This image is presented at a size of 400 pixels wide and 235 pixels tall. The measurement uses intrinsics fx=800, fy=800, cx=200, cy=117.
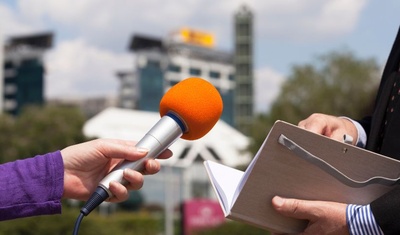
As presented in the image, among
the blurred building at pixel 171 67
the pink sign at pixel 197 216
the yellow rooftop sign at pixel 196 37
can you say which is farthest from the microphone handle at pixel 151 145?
the yellow rooftop sign at pixel 196 37

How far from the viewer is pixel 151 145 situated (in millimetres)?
2107

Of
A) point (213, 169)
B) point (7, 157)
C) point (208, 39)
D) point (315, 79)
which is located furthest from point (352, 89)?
point (208, 39)

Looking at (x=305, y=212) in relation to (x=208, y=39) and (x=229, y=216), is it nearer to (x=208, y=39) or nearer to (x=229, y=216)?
(x=229, y=216)

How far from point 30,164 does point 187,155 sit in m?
56.4

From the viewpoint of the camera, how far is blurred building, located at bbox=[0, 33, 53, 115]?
8475cm

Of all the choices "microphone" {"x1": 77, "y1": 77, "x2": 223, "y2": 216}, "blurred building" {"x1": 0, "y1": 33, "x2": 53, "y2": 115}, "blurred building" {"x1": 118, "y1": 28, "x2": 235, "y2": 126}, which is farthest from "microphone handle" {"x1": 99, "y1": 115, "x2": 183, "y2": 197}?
"blurred building" {"x1": 118, "y1": 28, "x2": 235, "y2": 126}

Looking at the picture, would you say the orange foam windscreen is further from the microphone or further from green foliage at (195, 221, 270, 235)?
green foliage at (195, 221, 270, 235)

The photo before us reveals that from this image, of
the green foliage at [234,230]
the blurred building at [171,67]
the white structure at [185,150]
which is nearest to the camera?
the green foliage at [234,230]

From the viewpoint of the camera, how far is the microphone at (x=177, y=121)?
2.10m

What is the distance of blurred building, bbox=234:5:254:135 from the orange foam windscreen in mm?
82272

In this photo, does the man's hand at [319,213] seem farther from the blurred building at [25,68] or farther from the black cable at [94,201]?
the blurred building at [25,68]

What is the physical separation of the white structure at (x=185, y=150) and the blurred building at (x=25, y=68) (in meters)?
26.8

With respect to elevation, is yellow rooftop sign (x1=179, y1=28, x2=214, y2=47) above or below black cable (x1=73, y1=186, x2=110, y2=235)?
below

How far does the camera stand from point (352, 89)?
118 ft
